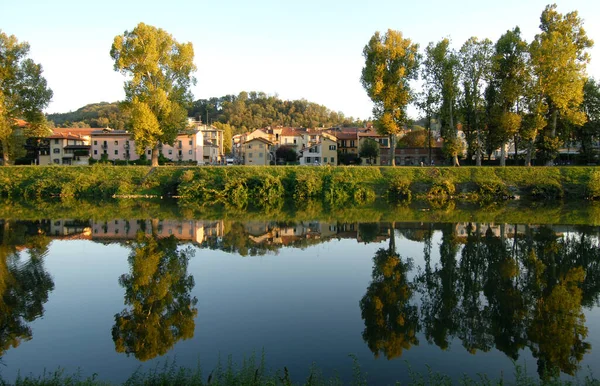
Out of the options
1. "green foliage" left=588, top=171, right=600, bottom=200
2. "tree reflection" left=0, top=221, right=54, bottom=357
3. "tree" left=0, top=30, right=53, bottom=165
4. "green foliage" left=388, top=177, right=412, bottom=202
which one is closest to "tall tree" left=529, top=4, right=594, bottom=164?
"green foliage" left=588, top=171, right=600, bottom=200

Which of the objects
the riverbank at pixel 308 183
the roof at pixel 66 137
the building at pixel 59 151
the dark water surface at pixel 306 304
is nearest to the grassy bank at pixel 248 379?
the dark water surface at pixel 306 304

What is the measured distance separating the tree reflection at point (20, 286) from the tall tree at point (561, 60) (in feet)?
140

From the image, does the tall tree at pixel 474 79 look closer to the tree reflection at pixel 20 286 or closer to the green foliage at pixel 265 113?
the tree reflection at pixel 20 286

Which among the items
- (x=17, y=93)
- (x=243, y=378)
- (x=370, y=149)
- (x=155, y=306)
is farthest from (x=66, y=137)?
(x=243, y=378)

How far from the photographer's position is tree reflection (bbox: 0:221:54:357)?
11.0 m

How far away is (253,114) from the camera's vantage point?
5586 inches

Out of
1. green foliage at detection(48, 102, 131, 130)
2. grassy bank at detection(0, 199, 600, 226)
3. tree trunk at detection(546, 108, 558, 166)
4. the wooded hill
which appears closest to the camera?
grassy bank at detection(0, 199, 600, 226)

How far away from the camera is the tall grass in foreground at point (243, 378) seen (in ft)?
25.6

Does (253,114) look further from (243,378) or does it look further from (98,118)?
(243,378)

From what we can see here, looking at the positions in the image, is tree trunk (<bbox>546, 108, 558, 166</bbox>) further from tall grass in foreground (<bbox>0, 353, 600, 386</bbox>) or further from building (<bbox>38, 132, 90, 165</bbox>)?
building (<bbox>38, 132, 90, 165</bbox>)

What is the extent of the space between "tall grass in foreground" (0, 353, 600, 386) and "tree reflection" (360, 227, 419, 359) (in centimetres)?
132

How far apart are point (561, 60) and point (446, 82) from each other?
10.4m

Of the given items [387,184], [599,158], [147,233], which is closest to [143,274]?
[147,233]

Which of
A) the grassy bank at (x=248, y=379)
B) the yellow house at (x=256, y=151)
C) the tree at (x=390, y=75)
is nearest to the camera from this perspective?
the grassy bank at (x=248, y=379)
